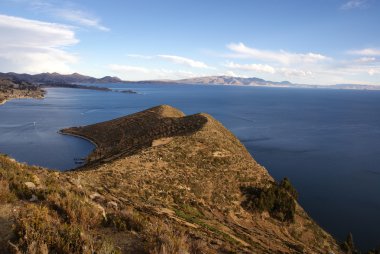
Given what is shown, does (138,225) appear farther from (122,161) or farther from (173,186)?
(122,161)

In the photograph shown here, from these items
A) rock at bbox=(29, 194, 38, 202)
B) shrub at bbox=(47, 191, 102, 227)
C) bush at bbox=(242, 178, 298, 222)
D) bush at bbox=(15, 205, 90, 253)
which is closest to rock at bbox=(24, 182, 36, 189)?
rock at bbox=(29, 194, 38, 202)

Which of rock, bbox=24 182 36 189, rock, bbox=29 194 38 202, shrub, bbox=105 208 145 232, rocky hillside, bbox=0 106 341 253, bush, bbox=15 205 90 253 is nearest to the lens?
bush, bbox=15 205 90 253

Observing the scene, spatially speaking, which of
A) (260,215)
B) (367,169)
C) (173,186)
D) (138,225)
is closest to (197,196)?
(173,186)

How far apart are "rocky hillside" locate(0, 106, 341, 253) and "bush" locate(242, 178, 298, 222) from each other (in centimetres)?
10

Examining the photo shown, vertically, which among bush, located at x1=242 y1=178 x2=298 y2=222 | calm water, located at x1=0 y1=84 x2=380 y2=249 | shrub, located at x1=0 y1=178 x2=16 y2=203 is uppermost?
shrub, located at x1=0 y1=178 x2=16 y2=203

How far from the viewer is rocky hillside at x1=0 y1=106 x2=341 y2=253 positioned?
861 cm

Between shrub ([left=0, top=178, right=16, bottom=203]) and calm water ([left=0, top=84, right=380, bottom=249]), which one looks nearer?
shrub ([left=0, top=178, right=16, bottom=203])

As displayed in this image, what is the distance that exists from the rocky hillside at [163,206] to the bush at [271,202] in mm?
103

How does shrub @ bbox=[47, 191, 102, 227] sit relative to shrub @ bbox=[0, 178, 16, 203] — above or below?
below

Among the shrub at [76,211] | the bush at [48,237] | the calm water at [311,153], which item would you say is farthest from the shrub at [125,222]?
the calm water at [311,153]

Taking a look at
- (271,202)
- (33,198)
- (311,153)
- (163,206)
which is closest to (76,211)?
(33,198)

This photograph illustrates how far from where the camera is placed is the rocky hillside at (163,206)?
8609mm

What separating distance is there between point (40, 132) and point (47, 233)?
321 feet

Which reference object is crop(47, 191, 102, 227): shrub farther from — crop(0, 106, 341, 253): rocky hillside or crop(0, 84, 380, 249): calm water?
crop(0, 84, 380, 249): calm water
